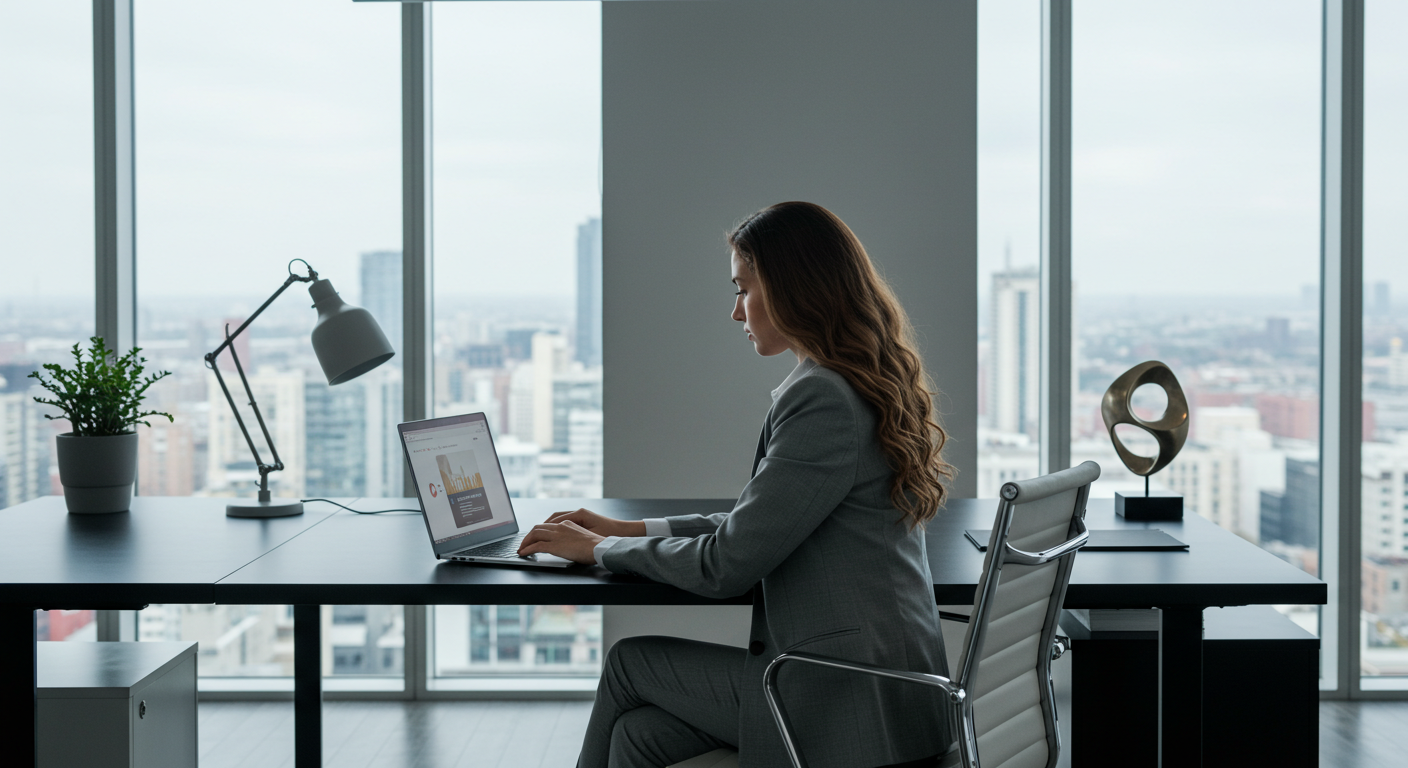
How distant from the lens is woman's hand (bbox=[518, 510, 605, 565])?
185cm

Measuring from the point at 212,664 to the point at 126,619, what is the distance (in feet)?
1.10

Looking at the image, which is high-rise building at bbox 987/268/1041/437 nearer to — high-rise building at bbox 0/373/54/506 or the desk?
the desk

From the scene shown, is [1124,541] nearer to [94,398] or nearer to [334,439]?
[94,398]

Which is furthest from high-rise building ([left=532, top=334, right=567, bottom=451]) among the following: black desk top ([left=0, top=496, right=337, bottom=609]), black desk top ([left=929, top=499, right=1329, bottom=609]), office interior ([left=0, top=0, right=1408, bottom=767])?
black desk top ([left=929, top=499, right=1329, bottom=609])

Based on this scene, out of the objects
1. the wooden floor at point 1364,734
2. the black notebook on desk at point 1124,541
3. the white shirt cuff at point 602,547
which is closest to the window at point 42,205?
the white shirt cuff at point 602,547

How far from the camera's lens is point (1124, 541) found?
6.81 feet

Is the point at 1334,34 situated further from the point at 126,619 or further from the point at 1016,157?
the point at 126,619

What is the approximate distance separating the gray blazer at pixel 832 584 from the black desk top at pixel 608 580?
19 cm

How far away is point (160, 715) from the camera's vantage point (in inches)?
87.4

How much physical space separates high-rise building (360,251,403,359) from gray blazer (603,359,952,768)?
2.25 m

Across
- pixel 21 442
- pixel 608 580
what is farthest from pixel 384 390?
pixel 608 580

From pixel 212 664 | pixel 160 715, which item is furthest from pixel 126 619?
pixel 160 715

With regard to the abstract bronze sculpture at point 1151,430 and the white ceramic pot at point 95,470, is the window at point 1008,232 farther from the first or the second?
the white ceramic pot at point 95,470

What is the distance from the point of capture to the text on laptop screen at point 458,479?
1.97m
